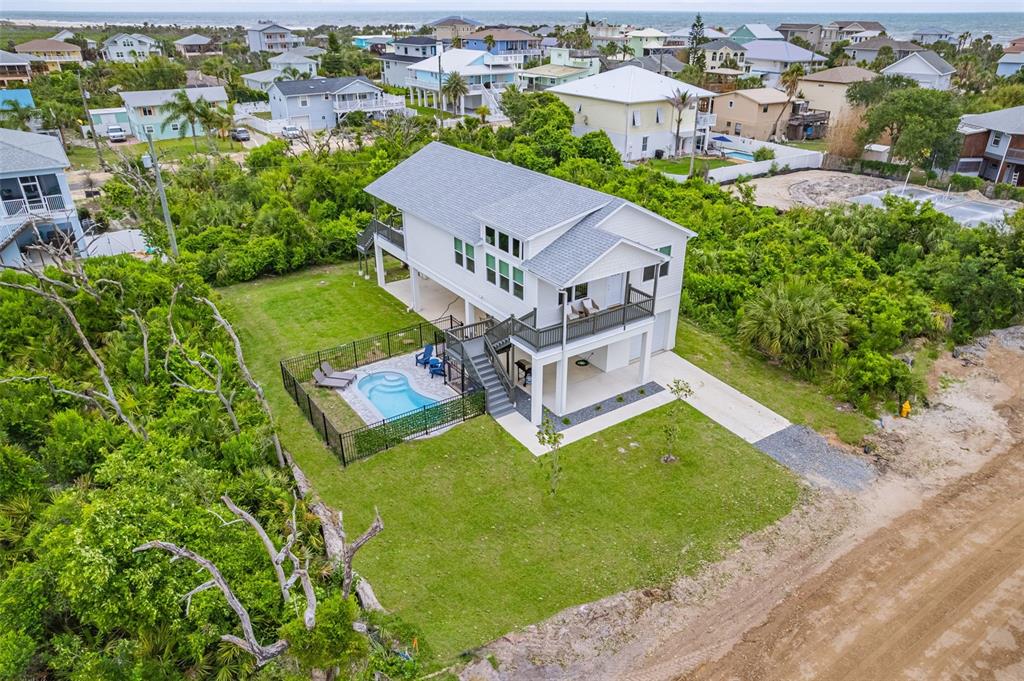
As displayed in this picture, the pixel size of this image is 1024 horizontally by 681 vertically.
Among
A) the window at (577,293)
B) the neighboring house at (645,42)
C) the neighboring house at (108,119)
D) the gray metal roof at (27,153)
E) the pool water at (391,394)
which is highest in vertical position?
the neighboring house at (645,42)

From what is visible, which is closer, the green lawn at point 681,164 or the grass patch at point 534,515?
the grass patch at point 534,515

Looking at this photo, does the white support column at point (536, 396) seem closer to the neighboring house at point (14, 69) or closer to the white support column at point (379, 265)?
the white support column at point (379, 265)

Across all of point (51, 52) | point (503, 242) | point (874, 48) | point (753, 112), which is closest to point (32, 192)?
point (503, 242)

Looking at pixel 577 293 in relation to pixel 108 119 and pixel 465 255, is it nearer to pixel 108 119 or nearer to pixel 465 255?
pixel 465 255

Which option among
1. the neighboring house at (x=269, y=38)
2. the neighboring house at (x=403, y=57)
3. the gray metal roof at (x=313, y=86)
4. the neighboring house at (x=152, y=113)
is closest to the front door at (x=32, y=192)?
the neighboring house at (x=152, y=113)

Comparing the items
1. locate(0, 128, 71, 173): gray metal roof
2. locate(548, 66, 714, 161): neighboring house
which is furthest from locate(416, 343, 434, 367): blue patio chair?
locate(548, 66, 714, 161): neighboring house

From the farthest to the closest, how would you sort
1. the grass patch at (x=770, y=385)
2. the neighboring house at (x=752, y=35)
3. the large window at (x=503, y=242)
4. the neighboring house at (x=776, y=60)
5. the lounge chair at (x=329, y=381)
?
the neighboring house at (x=752, y=35) → the neighboring house at (x=776, y=60) → the lounge chair at (x=329, y=381) → the grass patch at (x=770, y=385) → the large window at (x=503, y=242)
